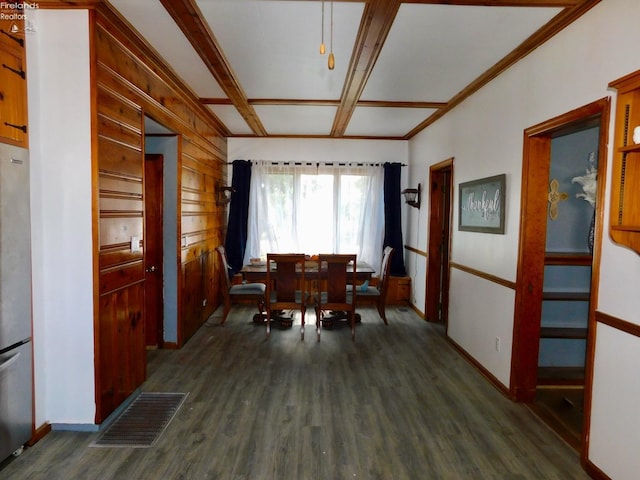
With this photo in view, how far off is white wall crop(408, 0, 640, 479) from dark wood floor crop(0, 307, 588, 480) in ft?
1.25

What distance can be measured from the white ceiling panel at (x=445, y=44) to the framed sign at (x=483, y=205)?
0.98 metres

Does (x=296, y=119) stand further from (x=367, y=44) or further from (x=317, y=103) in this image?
(x=367, y=44)

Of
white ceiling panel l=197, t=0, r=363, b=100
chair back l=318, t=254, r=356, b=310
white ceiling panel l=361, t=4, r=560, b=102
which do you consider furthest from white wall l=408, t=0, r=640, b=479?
white ceiling panel l=197, t=0, r=363, b=100

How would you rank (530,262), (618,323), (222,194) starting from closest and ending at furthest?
(618,323) < (530,262) < (222,194)

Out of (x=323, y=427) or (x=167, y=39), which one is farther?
(x=167, y=39)

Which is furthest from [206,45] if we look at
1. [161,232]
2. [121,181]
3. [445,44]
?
[161,232]

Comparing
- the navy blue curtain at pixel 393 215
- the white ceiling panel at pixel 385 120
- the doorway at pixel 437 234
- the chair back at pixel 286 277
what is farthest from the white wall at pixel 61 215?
the navy blue curtain at pixel 393 215

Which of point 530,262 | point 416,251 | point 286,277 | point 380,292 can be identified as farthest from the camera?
point 416,251

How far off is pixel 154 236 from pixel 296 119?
2.41 m

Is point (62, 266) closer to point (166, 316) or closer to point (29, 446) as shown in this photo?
point (29, 446)

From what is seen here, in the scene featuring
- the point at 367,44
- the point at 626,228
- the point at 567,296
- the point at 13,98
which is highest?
the point at 367,44

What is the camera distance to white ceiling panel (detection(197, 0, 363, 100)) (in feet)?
7.16

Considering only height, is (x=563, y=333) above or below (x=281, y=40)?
below

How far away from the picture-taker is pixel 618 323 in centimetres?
182
